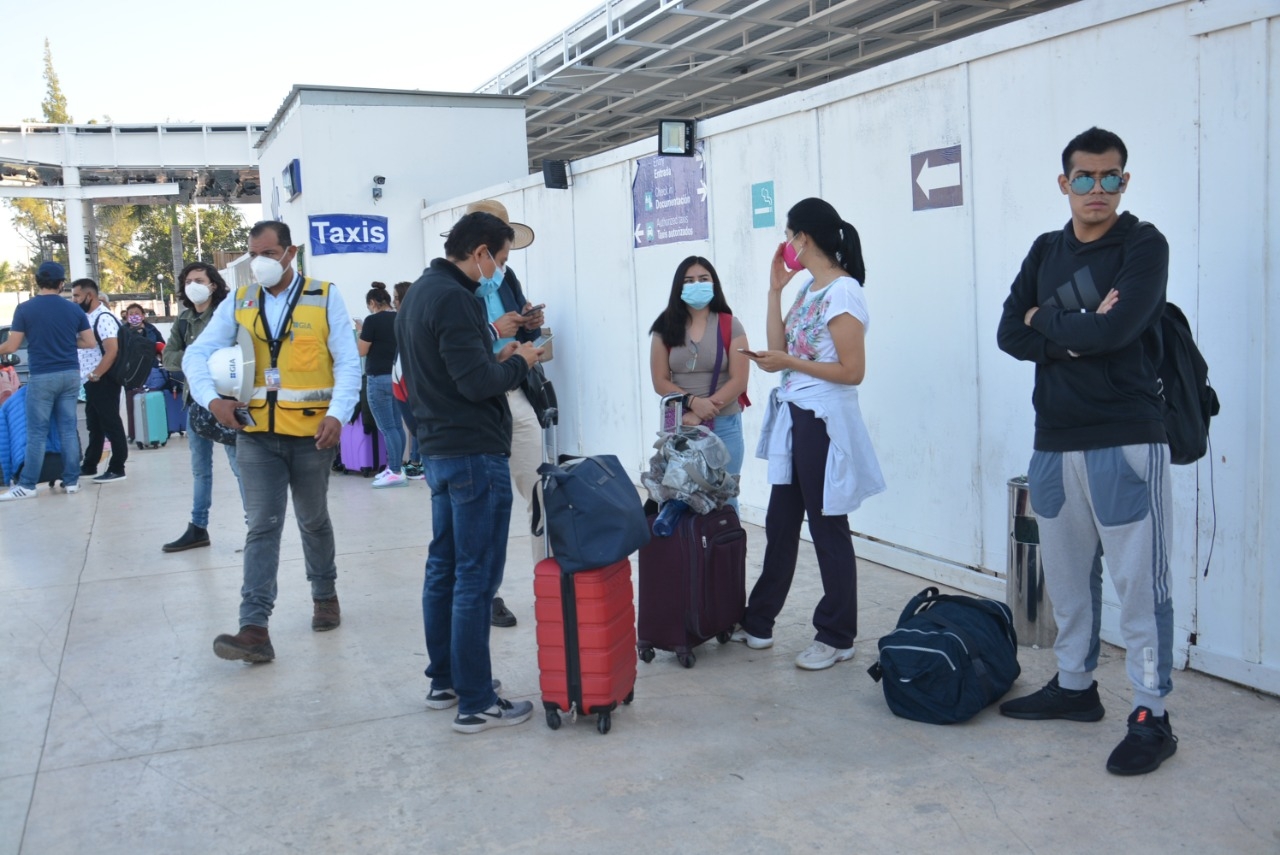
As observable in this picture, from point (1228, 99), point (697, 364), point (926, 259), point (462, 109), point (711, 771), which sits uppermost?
point (462, 109)

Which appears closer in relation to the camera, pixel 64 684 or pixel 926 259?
pixel 64 684

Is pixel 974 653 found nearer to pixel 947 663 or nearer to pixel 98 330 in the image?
pixel 947 663

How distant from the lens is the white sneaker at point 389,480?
385 inches

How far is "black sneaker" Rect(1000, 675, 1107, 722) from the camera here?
381 cm

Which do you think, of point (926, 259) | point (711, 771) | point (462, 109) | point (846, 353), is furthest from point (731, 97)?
point (711, 771)

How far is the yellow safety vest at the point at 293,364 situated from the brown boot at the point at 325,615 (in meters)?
0.97

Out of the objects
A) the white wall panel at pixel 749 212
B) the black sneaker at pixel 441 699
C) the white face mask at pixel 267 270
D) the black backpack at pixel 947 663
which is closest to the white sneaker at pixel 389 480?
the white wall panel at pixel 749 212

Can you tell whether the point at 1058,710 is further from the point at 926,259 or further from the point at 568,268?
the point at 568,268

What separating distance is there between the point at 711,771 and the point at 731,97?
1623cm

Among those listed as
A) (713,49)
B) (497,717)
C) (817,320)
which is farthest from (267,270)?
(713,49)

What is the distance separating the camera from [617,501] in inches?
152

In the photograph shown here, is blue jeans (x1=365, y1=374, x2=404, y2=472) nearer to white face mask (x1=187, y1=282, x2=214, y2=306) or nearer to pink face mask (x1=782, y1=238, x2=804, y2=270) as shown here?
white face mask (x1=187, y1=282, x2=214, y2=306)

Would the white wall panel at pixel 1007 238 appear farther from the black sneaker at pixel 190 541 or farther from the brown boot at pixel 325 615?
the black sneaker at pixel 190 541

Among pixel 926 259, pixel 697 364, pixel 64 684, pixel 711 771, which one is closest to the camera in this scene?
pixel 711 771
